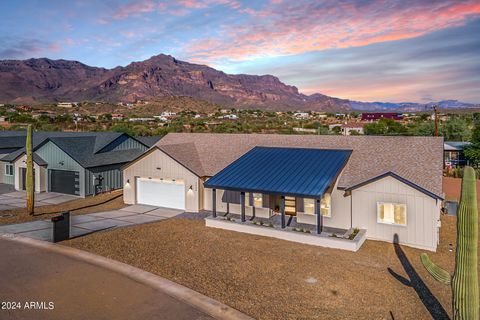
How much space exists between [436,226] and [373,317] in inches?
326

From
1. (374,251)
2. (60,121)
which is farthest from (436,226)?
(60,121)

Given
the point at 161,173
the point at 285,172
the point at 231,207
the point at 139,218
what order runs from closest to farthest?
the point at 285,172 → the point at 139,218 → the point at 231,207 → the point at 161,173

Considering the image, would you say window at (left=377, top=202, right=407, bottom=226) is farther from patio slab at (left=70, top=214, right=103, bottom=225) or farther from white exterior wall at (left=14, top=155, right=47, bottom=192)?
white exterior wall at (left=14, top=155, right=47, bottom=192)

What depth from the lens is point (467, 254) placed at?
29.4 ft

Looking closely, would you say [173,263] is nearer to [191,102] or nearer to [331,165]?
[331,165]

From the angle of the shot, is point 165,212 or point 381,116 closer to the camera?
point 165,212

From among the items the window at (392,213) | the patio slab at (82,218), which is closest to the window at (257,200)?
the window at (392,213)

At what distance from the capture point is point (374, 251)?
56.3ft

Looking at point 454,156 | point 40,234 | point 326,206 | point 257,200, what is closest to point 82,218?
point 40,234

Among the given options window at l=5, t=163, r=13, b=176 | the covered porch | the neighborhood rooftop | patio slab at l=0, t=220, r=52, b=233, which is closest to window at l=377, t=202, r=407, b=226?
the covered porch

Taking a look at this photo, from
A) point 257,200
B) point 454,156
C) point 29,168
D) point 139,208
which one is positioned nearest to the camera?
point 29,168

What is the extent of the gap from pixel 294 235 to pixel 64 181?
20814 mm

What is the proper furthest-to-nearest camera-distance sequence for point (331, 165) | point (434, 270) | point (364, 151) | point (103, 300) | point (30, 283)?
point (364, 151), point (331, 165), point (30, 283), point (103, 300), point (434, 270)

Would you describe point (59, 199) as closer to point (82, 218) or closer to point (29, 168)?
point (29, 168)
